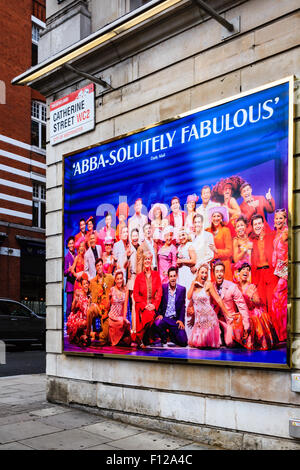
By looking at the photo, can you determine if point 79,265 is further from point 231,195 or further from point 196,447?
point 196,447

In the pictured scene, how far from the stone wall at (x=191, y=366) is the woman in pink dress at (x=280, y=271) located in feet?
0.39

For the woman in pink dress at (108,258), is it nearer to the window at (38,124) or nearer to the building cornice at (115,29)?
the building cornice at (115,29)

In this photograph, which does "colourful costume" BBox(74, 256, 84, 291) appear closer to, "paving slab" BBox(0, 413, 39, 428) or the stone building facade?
the stone building facade

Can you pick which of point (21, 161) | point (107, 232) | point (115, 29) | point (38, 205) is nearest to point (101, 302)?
point (107, 232)

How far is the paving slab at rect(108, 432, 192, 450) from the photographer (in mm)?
5570

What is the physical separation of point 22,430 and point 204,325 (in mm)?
2853

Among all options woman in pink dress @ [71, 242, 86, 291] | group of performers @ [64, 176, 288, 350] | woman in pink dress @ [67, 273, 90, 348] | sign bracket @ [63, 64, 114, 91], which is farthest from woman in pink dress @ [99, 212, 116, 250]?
sign bracket @ [63, 64, 114, 91]

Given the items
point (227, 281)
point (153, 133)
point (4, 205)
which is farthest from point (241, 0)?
point (4, 205)

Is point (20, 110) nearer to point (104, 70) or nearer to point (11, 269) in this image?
point (11, 269)

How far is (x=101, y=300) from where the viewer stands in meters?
7.40

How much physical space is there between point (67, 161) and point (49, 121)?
42.6 inches

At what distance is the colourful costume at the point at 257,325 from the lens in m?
5.27

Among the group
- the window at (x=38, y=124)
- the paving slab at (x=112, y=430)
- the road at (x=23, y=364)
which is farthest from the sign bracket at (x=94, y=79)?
the window at (x=38, y=124)

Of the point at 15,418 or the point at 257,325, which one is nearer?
the point at 257,325
